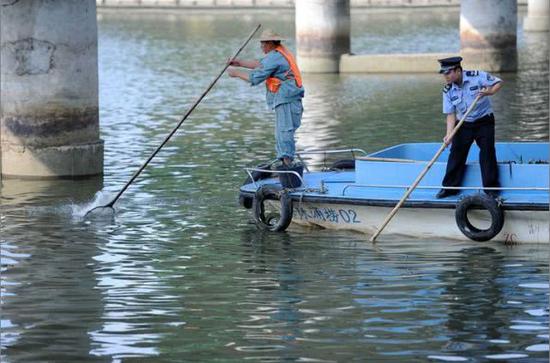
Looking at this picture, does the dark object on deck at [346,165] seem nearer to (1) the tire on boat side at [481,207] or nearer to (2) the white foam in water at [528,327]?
(1) the tire on boat side at [481,207]

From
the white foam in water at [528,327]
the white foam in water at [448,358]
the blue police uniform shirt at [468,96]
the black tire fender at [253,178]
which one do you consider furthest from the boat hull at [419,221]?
the white foam in water at [448,358]

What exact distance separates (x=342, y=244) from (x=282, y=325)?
3.64 meters

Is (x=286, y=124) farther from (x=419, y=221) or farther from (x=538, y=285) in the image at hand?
(x=538, y=285)

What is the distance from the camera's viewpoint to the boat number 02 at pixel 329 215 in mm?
15430

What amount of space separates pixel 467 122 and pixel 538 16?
3635 centimetres

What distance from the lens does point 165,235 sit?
1580 cm

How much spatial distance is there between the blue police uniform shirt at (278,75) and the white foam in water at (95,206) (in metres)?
2.63

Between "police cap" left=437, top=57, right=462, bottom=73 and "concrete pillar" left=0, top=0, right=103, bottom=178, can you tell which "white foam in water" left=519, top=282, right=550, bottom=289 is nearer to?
"police cap" left=437, top=57, right=462, bottom=73

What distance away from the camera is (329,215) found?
15562 mm

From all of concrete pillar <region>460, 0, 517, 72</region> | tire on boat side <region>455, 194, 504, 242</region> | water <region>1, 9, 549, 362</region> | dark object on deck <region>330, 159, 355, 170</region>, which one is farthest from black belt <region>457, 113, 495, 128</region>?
concrete pillar <region>460, 0, 517, 72</region>

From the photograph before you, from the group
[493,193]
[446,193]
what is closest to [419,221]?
[446,193]

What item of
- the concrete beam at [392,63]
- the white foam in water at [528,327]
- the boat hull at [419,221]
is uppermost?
the concrete beam at [392,63]

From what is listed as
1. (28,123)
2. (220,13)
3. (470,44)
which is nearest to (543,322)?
(28,123)

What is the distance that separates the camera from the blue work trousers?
1598cm
